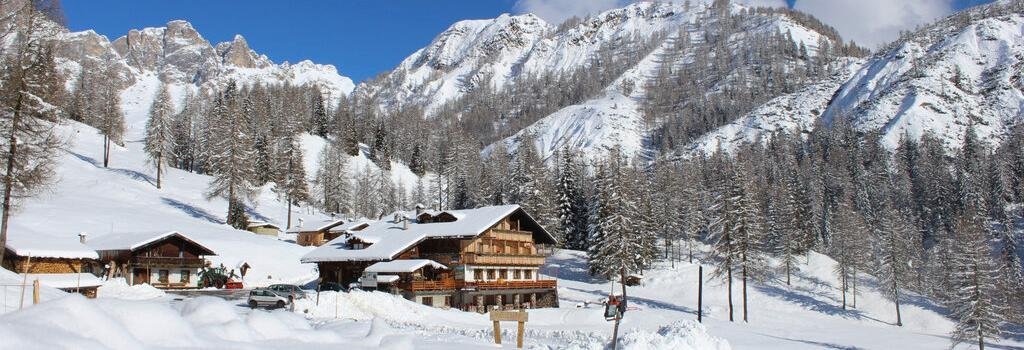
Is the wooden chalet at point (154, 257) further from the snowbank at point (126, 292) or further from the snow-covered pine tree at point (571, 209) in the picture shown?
the snow-covered pine tree at point (571, 209)

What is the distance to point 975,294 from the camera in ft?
158

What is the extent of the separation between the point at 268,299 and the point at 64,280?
48.6 ft

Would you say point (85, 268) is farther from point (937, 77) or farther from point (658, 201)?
point (937, 77)

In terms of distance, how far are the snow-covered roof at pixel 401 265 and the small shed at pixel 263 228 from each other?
31.6 metres

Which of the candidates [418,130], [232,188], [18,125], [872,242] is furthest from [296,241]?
[418,130]

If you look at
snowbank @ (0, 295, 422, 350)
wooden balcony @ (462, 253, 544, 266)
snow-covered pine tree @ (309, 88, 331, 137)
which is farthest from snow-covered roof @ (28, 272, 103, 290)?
snow-covered pine tree @ (309, 88, 331, 137)

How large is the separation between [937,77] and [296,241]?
196187 millimetres

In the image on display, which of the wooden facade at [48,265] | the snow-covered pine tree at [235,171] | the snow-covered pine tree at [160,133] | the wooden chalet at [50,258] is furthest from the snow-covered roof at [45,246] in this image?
the snow-covered pine tree at [160,133]

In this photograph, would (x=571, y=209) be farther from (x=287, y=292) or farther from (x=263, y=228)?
(x=287, y=292)

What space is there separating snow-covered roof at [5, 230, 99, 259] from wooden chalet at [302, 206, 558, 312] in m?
15.4

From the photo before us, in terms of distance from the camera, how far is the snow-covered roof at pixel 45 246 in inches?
1722

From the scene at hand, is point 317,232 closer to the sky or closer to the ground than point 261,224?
closer to the ground

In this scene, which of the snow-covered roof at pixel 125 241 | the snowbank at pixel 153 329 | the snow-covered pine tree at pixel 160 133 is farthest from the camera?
the snow-covered pine tree at pixel 160 133

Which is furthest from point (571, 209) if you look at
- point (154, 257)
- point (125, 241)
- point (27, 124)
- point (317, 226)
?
point (27, 124)
